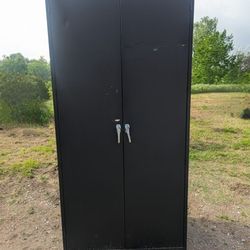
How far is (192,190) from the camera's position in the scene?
3.91 m

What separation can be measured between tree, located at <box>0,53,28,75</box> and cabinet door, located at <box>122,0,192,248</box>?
692cm

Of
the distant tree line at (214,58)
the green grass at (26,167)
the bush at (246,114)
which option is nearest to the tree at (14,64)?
the green grass at (26,167)

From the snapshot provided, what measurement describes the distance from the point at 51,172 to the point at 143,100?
276 cm

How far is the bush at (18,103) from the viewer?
7797 mm

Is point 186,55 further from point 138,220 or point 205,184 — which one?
point 205,184

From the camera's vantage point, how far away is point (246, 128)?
716 cm

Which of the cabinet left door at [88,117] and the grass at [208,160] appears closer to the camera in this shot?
the cabinet left door at [88,117]

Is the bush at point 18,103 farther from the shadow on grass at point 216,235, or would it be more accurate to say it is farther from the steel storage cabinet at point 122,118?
the steel storage cabinet at point 122,118

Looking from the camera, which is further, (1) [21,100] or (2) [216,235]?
(1) [21,100]

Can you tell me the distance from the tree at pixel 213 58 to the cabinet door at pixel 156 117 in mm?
17497

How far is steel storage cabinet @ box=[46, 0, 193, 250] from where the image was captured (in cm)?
214

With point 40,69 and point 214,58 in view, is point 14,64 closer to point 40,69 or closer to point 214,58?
point 40,69

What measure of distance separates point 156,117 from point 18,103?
6.31 m

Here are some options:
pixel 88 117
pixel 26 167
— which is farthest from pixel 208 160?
pixel 88 117
